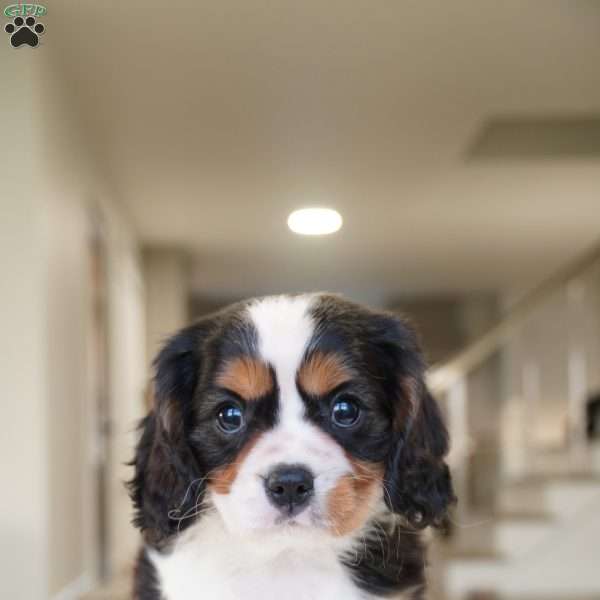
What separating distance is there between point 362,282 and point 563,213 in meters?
4.48

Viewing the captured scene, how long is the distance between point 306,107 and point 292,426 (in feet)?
6.01

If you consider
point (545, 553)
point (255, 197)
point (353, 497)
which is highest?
Result: point (255, 197)

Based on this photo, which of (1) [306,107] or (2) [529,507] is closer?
(1) [306,107]

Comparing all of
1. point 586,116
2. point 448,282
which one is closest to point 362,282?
point 586,116

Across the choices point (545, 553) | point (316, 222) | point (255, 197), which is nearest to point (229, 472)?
point (316, 222)

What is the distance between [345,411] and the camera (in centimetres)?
126

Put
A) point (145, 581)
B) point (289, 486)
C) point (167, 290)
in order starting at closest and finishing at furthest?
point (289, 486) → point (145, 581) → point (167, 290)

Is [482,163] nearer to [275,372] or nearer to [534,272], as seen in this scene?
[534,272]

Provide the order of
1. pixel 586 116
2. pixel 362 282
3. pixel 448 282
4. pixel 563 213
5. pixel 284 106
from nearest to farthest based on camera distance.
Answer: pixel 362 282 → pixel 284 106 → pixel 586 116 → pixel 563 213 → pixel 448 282

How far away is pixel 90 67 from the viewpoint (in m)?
3.26

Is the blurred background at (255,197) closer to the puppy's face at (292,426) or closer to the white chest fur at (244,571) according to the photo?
the puppy's face at (292,426)

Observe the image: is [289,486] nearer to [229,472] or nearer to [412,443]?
[229,472]

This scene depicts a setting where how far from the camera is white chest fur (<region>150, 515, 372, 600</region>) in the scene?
1.27m

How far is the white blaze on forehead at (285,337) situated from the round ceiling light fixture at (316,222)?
11cm
